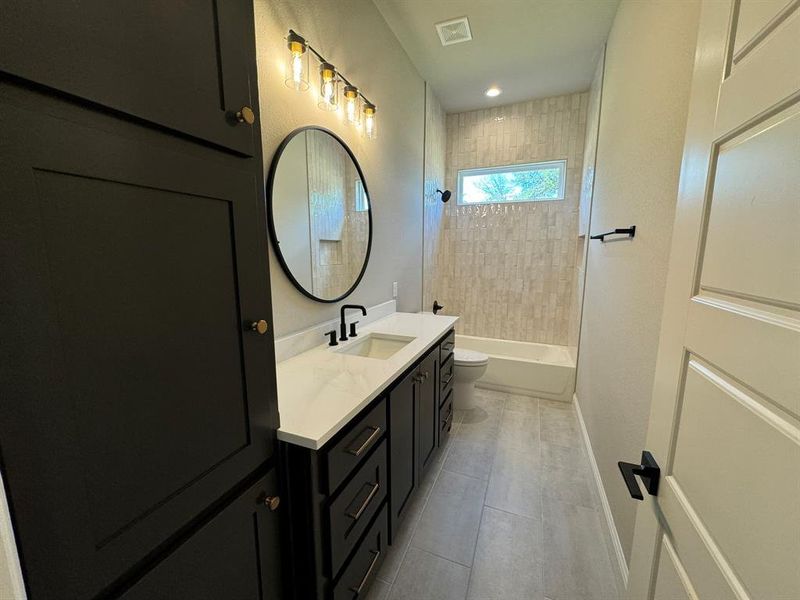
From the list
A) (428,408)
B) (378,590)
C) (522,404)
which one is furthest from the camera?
(522,404)

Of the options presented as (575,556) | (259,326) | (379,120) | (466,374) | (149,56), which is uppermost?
(379,120)

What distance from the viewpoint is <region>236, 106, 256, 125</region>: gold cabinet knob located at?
689mm

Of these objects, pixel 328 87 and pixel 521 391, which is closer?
pixel 328 87

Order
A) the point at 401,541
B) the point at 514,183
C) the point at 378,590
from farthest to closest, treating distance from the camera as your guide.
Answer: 1. the point at 514,183
2. the point at 401,541
3. the point at 378,590

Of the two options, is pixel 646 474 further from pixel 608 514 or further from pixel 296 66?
pixel 296 66

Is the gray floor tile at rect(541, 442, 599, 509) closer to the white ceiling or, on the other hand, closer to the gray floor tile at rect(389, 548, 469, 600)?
the gray floor tile at rect(389, 548, 469, 600)

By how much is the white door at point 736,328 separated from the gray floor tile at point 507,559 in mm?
783

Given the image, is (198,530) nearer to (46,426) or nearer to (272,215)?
(46,426)

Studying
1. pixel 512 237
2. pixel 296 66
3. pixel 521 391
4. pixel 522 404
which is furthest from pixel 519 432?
pixel 296 66

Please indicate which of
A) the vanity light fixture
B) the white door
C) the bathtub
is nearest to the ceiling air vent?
the vanity light fixture

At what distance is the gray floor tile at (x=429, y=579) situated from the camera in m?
1.29

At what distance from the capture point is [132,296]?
534 mm

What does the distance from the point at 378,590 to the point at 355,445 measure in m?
0.78

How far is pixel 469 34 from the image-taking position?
7.44ft
